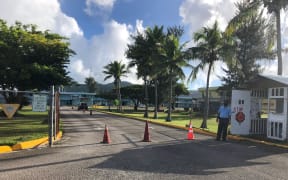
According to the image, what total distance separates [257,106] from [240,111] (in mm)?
1155

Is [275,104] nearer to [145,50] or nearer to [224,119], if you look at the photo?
[224,119]

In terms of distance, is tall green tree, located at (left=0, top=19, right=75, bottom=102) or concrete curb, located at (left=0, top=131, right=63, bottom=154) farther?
tall green tree, located at (left=0, top=19, right=75, bottom=102)

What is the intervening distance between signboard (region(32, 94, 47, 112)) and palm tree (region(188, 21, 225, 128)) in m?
14.1

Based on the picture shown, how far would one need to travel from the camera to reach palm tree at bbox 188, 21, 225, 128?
24234 millimetres

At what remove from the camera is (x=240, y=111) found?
57.3ft

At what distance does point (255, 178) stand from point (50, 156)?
5.60m

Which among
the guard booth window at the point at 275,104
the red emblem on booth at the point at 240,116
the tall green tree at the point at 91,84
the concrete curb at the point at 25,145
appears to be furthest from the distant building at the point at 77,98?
the concrete curb at the point at 25,145

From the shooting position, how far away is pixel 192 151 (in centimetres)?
1138

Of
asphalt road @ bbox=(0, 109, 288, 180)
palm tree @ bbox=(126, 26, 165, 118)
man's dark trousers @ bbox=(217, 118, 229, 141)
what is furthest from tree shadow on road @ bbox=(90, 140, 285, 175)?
palm tree @ bbox=(126, 26, 165, 118)

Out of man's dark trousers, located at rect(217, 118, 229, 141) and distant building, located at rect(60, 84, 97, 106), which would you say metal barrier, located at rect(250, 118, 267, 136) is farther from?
distant building, located at rect(60, 84, 97, 106)

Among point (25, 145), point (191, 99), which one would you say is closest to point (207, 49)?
point (25, 145)

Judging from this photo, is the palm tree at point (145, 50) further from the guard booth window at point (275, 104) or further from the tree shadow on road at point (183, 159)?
the tree shadow on road at point (183, 159)

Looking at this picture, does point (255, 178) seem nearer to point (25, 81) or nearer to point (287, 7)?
point (287, 7)

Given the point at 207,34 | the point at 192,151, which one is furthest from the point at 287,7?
the point at 192,151
